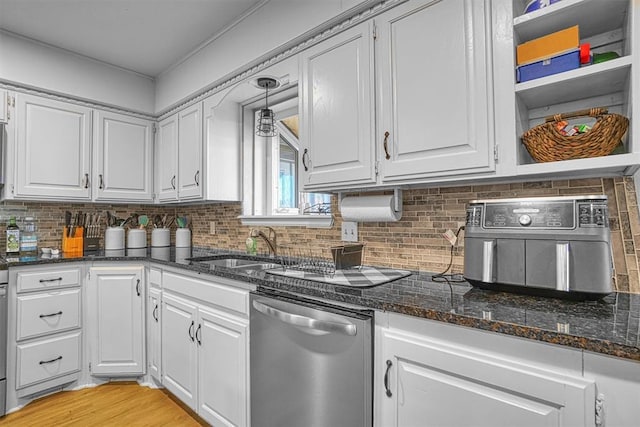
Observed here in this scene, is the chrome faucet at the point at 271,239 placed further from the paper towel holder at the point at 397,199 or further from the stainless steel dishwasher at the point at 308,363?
the paper towel holder at the point at 397,199

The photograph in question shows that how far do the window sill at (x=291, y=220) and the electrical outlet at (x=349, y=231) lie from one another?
0.45 ft

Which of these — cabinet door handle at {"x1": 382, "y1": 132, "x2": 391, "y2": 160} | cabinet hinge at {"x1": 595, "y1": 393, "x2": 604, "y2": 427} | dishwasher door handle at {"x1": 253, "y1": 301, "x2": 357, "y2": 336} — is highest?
cabinet door handle at {"x1": 382, "y1": 132, "x2": 391, "y2": 160}

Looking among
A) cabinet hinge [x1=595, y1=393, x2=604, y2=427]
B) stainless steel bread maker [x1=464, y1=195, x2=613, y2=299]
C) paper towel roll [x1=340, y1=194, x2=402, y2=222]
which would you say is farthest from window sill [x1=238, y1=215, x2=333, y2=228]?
cabinet hinge [x1=595, y1=393, x2=604, y2=427]

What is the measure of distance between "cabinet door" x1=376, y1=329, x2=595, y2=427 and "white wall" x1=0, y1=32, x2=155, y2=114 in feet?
9.68

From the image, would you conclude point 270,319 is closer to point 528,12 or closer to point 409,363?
point 409,363

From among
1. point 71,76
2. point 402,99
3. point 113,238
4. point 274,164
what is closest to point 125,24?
point 71,76

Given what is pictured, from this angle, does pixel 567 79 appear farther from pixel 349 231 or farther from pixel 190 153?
pixel 190 153

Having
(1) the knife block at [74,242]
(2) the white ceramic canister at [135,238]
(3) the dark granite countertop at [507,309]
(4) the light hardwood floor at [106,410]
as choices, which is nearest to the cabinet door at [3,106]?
(1) the knife block at [74,242]

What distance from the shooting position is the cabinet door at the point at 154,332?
234 cm

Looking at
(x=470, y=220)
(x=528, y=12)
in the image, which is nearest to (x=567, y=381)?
(x=470, y=220)

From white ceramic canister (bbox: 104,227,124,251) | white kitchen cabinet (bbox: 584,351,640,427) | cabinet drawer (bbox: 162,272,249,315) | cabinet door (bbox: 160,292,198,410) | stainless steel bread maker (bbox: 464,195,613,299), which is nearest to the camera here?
white kitchen cabinet (bbox: 584,351,640,427)

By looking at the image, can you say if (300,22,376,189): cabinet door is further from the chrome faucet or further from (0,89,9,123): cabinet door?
(0,89,9,123): cabinet door

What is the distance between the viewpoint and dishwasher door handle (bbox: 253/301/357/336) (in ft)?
4.04

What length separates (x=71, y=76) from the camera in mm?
2734
